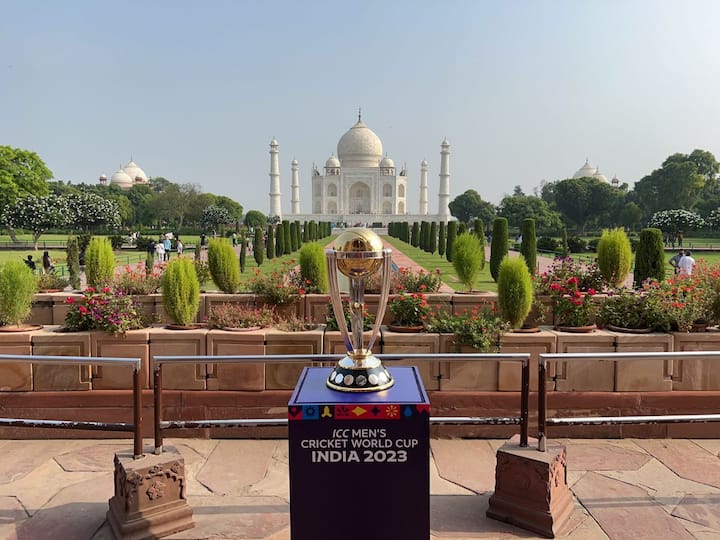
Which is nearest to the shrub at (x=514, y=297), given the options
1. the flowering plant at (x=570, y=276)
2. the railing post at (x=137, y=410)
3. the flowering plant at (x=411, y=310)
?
the flowering plant at (x=411, y=310)

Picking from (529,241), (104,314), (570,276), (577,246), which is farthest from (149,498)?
(577,246)

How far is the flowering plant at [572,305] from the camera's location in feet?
15.5

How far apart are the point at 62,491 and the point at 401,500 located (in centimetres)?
211

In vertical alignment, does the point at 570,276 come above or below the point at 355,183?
below

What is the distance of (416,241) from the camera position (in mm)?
36406

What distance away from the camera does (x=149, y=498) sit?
275 centimetres

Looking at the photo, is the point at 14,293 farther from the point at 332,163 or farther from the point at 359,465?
the point at 332,163

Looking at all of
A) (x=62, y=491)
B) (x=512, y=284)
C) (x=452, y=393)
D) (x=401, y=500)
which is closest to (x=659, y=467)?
(x=452, y=393)

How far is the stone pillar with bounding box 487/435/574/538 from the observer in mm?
2764

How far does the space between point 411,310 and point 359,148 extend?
77.5 meters

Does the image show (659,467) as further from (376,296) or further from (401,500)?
(376,296)

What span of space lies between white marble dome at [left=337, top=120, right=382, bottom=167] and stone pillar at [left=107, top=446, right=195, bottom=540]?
259 ft

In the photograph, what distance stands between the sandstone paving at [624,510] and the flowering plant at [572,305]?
1.52 m

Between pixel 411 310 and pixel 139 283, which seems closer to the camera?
pixel 411 310
